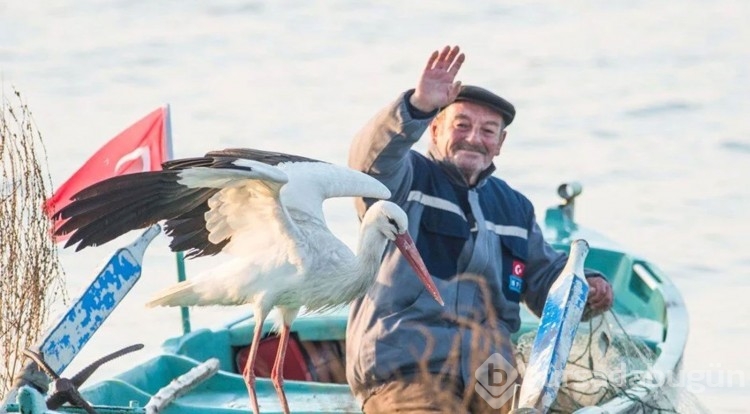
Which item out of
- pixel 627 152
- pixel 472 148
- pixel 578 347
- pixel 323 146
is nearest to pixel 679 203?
pixel 627 152

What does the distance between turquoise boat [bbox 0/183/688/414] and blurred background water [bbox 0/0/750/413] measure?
90cm

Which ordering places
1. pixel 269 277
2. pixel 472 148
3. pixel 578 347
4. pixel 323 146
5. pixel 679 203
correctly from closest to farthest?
pixel 269 277 → pixel 472 148 → pixel 578 347 → pixel 679 203 → pixel 323 146

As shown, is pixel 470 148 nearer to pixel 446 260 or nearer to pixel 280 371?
pixel 446 260

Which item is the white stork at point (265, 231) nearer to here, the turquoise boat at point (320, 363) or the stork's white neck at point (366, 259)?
the stork's white neck at point (366, 259)

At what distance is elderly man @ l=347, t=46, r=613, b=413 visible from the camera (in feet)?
26.1

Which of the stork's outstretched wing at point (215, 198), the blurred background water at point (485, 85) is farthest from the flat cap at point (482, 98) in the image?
the blurred background water at point (485, 85)

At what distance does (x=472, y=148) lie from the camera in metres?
8.30

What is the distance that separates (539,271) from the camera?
8562 millimetres

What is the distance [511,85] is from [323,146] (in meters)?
2.39

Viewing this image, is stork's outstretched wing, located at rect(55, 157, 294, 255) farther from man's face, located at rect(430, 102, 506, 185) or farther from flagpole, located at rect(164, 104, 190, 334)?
flagpole, located at rect(164, 104, 190, 334)

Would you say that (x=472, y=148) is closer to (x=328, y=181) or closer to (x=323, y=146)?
(x=328, y=181)

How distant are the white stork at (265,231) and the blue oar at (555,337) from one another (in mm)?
491

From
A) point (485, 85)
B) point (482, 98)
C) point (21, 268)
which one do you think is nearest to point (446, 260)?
point (482, 98)

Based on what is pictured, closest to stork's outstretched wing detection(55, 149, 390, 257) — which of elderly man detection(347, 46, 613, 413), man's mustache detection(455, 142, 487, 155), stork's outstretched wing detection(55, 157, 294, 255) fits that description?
stork's outstretched wing detection(55, 157, 294, 255)
